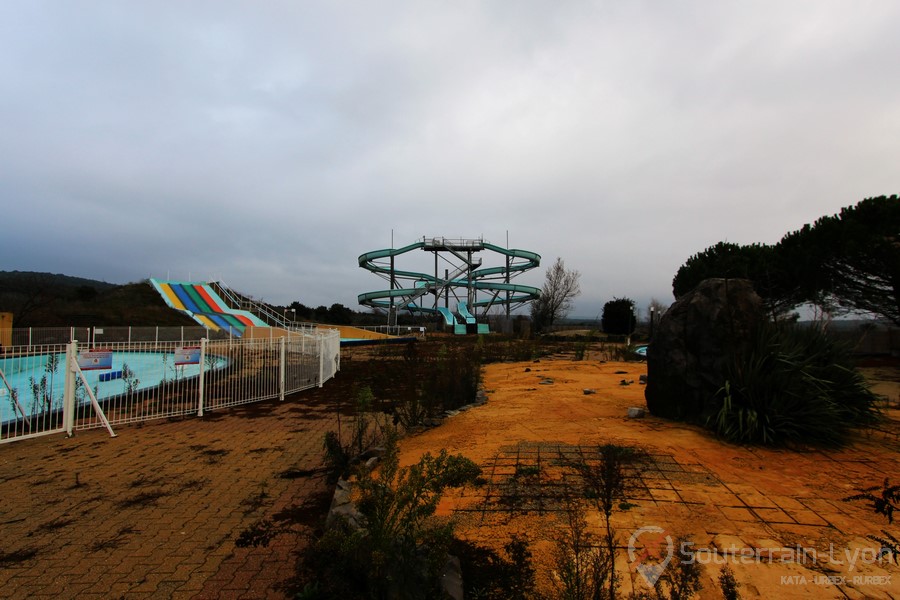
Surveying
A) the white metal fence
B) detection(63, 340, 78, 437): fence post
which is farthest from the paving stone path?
the white metal fence

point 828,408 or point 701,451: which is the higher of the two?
point 828,408

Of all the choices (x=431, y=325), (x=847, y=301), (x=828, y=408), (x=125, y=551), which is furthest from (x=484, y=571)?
(x=431, y=325)

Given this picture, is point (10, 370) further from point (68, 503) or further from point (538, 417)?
point (538, 417)

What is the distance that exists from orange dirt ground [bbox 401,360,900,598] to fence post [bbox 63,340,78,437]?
18.6ft

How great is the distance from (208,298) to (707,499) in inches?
1658

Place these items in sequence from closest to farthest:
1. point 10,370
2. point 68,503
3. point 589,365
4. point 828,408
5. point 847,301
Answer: point 68,503 → point 828,408 → point 10,370 → point 589,365 → point 847,301

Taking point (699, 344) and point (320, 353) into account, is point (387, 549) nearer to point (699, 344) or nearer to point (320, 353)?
point (699, 344)

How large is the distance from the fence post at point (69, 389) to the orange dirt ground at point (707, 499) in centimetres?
566

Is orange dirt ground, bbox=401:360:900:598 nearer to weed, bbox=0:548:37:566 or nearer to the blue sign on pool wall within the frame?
weed, bbox=0:548:37:566

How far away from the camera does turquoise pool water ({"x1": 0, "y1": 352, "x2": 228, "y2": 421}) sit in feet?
24.9

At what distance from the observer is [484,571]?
2.73 meters

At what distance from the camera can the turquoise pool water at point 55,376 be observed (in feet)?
24.9

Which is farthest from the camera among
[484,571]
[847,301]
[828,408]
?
[847,301]

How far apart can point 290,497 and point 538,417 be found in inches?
148
